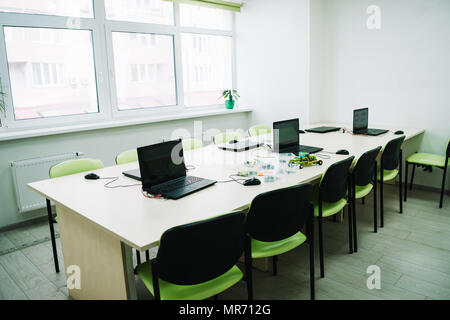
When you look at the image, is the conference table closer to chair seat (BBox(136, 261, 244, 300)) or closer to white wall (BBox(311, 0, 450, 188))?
chair seat (BBox(136, 261, 244, 300))

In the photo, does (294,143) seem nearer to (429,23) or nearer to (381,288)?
(381,288)

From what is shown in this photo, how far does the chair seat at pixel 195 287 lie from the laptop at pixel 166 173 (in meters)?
0.52

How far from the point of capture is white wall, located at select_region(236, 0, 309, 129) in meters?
4.97

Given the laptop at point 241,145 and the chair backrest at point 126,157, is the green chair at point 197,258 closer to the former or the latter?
the chair backrest at point 126,157

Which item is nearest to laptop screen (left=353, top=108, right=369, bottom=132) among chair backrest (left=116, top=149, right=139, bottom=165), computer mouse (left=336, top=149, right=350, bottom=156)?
computer mouse (left=336, top=149, right=350, bottom=156)

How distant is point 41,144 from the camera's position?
12.3 feet

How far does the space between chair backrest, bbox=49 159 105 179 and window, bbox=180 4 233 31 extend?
3.00 meters

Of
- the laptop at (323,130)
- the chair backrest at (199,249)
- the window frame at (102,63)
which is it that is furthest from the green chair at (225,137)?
the chair backrest at (199,249)

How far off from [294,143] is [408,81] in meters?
2.08

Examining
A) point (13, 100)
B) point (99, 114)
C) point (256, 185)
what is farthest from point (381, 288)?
point (13, 100)

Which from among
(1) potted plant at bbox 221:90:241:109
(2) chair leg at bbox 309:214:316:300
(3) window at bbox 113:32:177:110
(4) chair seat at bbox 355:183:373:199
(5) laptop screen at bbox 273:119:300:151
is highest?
(3) window at bbox 113:32:177:110

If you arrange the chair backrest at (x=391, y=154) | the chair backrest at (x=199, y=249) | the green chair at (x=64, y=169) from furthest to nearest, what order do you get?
the chair backrest at (x=391, y=154), the green chair at (x=64, y=169), the chair backrest at (x=199, y=249)

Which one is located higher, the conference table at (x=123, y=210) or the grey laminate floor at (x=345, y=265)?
the conference table at (x=123, y=210)

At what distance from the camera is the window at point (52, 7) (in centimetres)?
363
